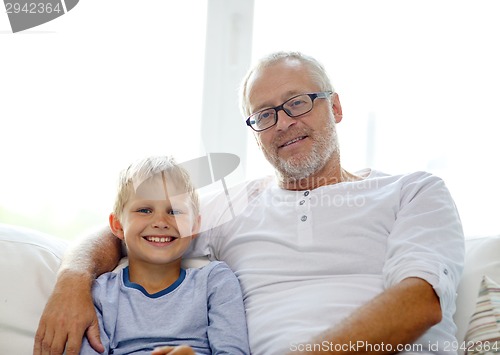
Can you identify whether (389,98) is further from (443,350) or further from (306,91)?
(443,350)

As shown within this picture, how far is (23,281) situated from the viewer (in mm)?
1439

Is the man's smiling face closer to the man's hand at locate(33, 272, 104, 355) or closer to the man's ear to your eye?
the man's ear

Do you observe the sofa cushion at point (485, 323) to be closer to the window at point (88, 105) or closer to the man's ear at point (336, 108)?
the man's ear at point (336, 108)

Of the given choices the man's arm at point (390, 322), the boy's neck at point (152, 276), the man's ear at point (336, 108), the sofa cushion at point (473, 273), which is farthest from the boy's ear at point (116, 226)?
the sofa cushion at point (473, 273)

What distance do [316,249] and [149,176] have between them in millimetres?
494

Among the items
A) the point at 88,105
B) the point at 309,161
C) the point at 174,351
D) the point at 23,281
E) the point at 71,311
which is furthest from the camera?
the point at 88,105

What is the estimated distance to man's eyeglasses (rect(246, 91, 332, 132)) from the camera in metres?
1.71

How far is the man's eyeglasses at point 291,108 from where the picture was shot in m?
1.71

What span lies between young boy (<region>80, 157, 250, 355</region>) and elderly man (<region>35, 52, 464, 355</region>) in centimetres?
5

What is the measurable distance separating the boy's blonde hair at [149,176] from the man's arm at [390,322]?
56 centimetres

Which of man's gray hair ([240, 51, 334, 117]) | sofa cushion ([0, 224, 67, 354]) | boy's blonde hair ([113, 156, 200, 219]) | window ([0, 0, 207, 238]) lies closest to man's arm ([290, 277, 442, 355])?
boy's blonde hair ([113, 156, 200, 219])

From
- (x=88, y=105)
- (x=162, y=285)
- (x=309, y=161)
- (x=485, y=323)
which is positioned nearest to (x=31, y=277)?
(x=162, y=285)

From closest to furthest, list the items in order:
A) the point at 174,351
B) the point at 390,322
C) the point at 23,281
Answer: the point at 174,351 → the point at 390,322 → the point at 23,281

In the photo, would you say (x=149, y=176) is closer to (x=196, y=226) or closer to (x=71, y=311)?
(x=196, y=226)
